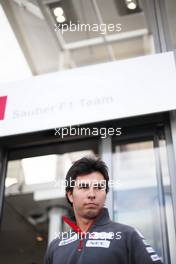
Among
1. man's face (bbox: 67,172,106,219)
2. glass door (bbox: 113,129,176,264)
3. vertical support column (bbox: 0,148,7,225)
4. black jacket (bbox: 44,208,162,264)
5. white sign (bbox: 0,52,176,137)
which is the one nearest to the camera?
black jacket (bbox: 44,208,162,264)

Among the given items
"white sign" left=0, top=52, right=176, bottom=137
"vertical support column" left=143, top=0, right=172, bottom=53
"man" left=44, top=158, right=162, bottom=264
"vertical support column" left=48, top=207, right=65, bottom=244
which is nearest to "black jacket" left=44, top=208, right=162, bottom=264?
"man" left=44, top=158, right=162, bottom=264

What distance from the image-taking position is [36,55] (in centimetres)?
325

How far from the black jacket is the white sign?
2.91 feet

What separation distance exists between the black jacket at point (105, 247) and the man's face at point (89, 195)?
1.9 inches

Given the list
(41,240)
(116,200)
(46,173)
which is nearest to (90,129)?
(116,200)

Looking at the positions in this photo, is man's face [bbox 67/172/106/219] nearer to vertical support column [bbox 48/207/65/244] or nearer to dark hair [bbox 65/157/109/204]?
dark hair [bbox 65/157/109/204]

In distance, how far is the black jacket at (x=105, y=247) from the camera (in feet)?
4.24

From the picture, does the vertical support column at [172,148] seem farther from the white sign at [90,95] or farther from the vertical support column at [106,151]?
the vertical support column at [106,151]

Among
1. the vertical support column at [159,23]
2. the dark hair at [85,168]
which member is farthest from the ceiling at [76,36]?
the dark hair at [85,168]

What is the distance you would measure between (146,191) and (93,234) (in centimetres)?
82

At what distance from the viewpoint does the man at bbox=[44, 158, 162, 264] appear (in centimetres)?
130

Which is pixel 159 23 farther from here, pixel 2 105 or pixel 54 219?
pixel 54 219

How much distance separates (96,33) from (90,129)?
3.83 ft

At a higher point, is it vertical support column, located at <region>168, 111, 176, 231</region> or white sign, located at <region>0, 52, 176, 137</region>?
white sign, located at <region>0, 52, 176, 137</region>
